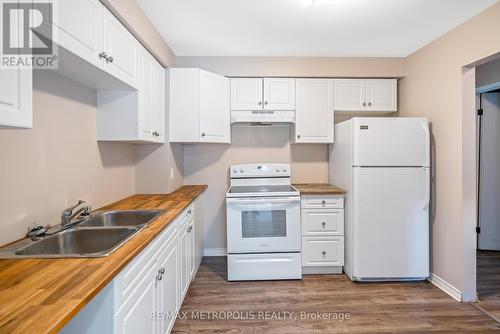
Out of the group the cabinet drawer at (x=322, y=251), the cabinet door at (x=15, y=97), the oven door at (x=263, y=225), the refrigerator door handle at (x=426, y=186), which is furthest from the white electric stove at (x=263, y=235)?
the cabinet door at (x=15, y=97)

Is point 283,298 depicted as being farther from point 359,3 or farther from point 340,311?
point 359,3

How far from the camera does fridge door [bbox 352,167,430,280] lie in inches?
98.3

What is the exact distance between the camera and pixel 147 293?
51.4 inches

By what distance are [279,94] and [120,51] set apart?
5.88 feet

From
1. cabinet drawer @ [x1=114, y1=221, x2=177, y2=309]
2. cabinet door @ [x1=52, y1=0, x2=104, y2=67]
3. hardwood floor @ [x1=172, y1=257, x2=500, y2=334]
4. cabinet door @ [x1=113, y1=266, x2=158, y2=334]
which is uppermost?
cabinet door @ [x1=52, y1=0, x2=104, y2=67]

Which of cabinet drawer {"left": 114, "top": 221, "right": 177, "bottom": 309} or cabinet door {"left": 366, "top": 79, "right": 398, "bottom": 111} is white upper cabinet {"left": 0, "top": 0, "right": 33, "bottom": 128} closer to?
cabinet drawer {"left": 114, "top": 221, "right": 177, "bottom": 309}

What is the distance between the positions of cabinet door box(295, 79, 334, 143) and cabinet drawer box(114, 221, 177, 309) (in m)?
2.05

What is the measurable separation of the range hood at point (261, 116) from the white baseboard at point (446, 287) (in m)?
2.22

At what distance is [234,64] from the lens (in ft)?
9.82

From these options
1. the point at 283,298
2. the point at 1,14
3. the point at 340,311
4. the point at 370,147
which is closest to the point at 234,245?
the point at 283,298

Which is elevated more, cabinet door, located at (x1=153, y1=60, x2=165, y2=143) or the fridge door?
cabinet door, located at (x1=153, y1=60, x2=165, y2=143)
